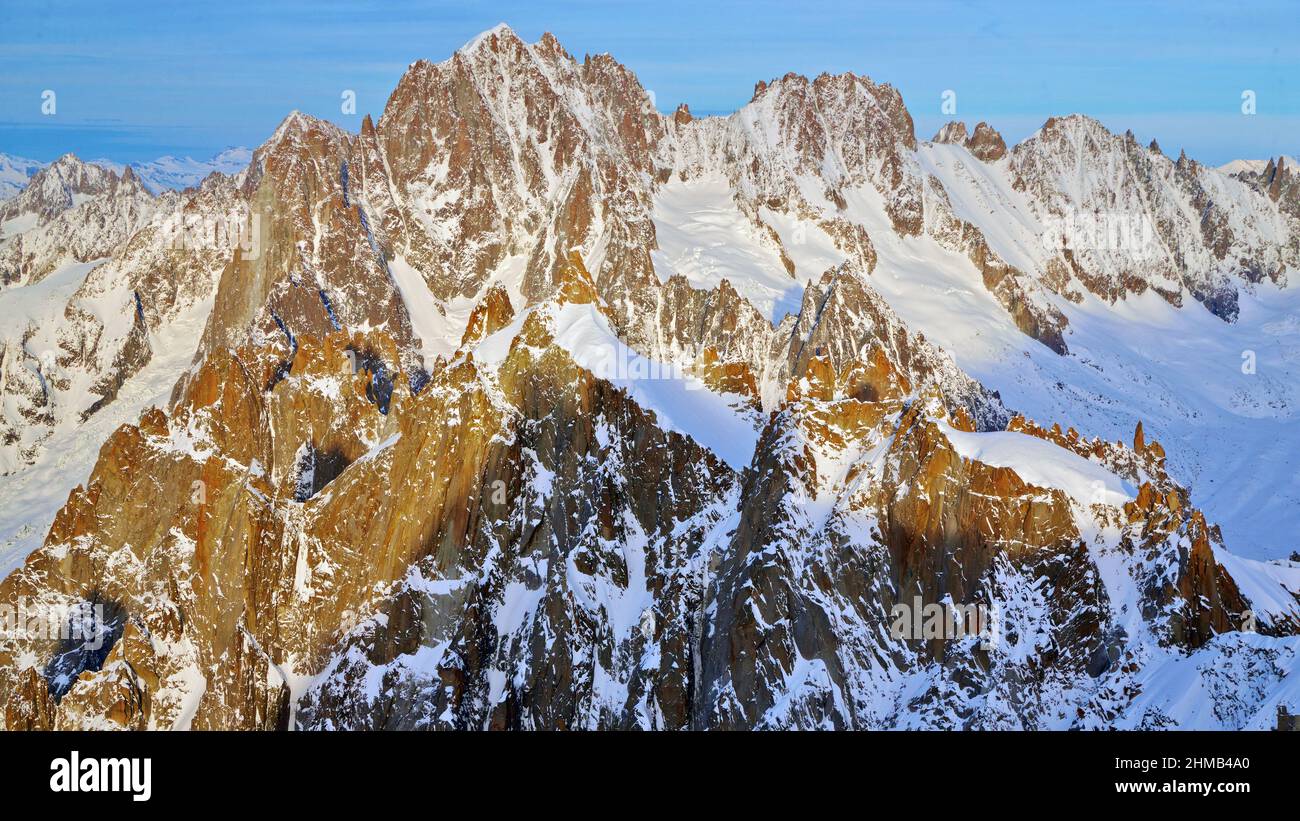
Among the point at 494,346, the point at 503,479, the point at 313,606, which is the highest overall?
the point at 494,346

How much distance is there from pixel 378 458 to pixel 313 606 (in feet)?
43.9

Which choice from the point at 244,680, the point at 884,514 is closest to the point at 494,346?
the point at 244,680

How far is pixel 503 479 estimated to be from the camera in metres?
103

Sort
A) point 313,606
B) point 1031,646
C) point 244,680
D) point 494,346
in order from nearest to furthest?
point 1031,646 < point 244,680 < point 313,606 < point 494,346

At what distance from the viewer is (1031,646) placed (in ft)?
240

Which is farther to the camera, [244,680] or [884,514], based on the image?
[244,680]

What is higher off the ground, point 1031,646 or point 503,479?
point 503,479

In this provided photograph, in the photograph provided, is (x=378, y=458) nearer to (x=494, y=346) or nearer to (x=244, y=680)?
(x=494, y=346)

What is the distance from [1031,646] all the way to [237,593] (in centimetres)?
5930
